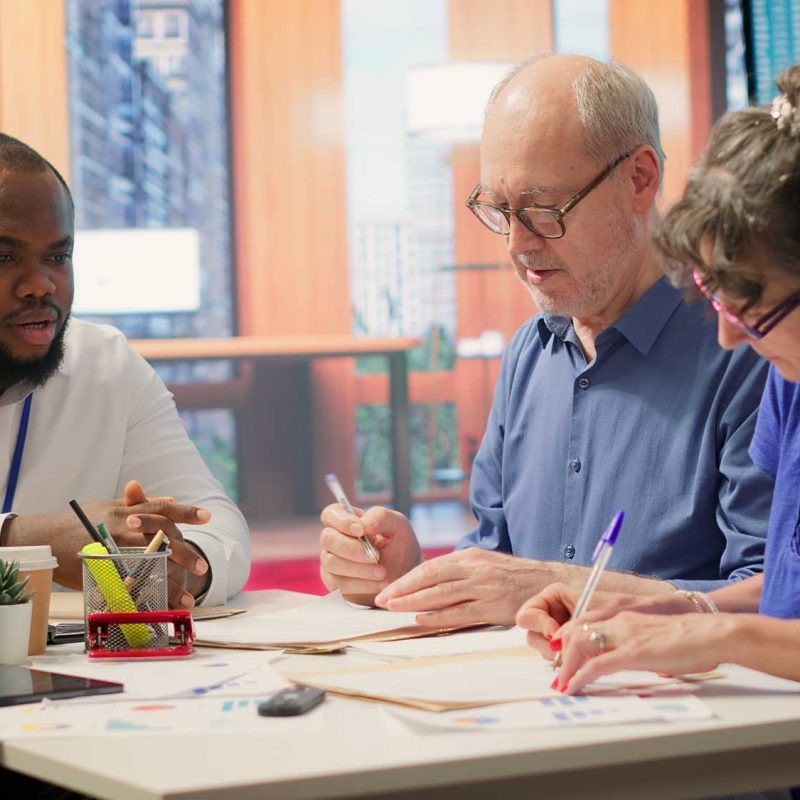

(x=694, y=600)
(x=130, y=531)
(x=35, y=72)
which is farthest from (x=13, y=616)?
(x=35, y=72)

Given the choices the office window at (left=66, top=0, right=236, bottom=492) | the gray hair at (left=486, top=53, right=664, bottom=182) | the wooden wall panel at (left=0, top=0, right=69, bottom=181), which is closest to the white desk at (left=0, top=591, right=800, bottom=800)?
the gray hair at (left=486, top=53, right=664, bottom=182)

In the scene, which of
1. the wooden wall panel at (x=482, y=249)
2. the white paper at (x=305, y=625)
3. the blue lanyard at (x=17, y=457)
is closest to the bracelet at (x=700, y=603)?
the white paper at (x=305, y=625)

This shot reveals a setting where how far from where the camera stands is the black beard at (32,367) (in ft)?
6.72

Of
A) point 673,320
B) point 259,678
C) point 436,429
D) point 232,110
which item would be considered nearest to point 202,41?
point 232,110

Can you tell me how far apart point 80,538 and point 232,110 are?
17.9 feet

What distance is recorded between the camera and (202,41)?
6.74 meters

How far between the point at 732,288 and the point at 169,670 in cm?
67

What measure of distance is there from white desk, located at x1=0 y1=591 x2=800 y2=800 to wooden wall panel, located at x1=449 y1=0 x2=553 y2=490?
5842 mm

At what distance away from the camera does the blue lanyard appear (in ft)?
6.55

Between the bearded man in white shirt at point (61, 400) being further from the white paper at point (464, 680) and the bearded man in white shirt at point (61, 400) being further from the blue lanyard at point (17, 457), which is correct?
the white paper at point (464, 680)

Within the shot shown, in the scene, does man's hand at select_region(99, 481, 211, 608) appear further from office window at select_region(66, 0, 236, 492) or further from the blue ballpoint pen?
office window at select_region(66, 0, 236, 492)

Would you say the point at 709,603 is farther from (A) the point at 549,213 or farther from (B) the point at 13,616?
(B) the point at 13,616

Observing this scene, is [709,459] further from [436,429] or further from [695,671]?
[436,429]

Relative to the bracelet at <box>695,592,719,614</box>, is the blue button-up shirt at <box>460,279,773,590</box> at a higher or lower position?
higher
